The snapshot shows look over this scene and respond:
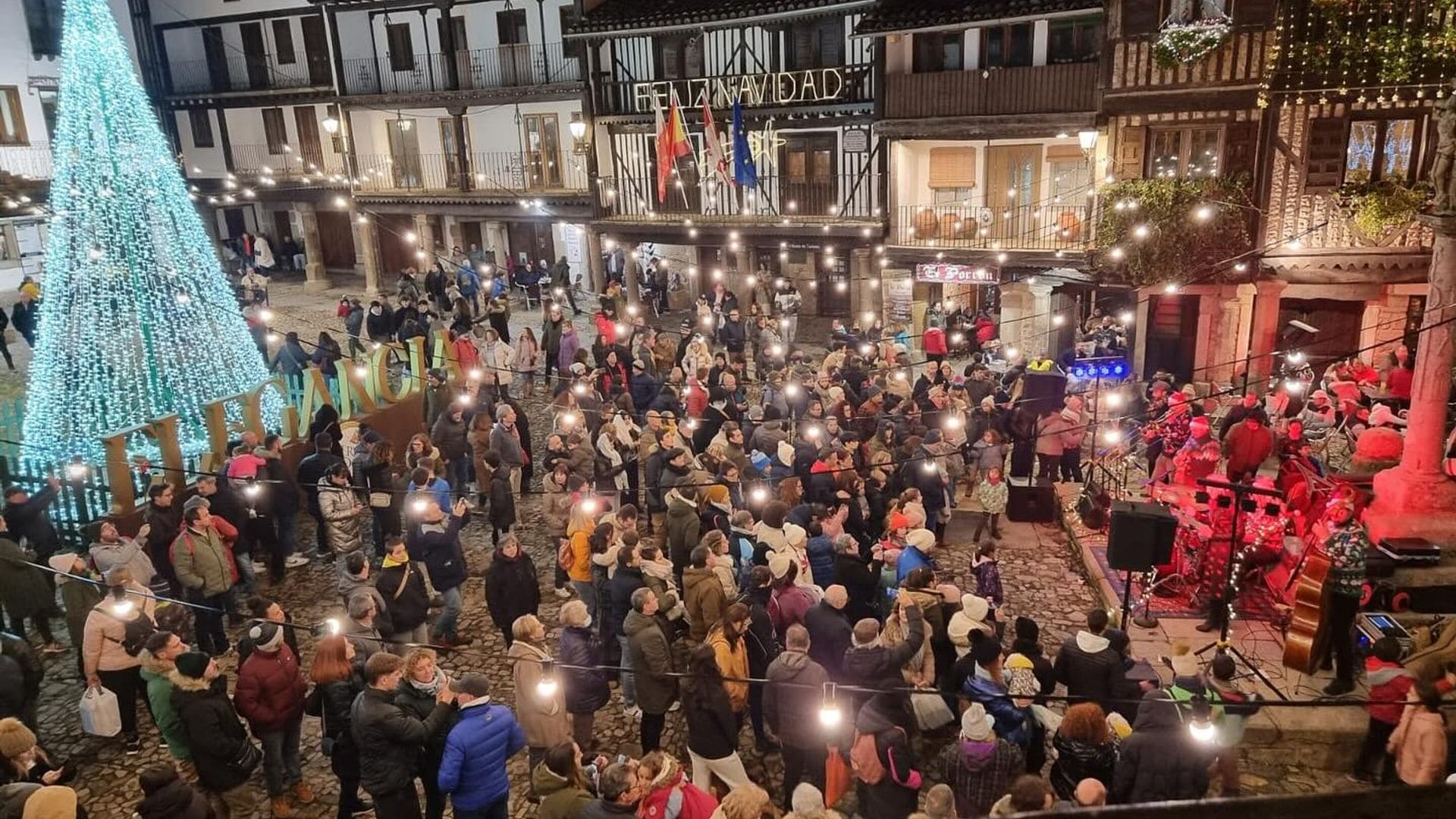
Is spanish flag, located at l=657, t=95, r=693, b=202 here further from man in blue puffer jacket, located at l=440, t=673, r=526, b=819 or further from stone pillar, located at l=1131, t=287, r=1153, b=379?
man in blue puffer jacket, located at l=440, t=673, r=526, b=819

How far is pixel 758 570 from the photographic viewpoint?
25.0 feet

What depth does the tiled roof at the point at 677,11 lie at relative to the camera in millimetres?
22375

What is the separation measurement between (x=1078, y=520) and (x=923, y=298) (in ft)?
39.4

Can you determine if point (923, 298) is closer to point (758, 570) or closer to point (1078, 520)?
point (1078, 520)

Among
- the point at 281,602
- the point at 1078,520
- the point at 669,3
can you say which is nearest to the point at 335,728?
the point at 281,602

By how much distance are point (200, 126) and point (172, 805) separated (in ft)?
121

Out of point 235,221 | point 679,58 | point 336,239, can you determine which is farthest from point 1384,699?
point 235,221

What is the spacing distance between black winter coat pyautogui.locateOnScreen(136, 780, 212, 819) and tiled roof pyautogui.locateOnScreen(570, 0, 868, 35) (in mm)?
20391

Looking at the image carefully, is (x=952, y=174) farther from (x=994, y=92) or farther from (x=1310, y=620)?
(x=1310, y=620)

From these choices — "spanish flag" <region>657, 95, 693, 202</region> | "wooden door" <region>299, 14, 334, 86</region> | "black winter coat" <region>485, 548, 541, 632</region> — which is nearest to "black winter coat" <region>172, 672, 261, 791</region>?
"black winter coat" <region>485, 548, 541, 632</region>

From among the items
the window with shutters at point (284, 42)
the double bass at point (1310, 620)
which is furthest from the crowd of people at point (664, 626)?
the window with shutters at point (284, 42)

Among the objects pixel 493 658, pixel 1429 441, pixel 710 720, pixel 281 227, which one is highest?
pixel 281 227

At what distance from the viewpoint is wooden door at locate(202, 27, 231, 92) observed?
34438mm

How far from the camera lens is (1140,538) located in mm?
8445
